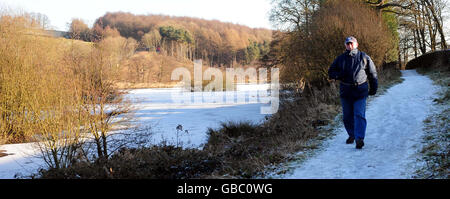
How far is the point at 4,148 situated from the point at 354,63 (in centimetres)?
1453

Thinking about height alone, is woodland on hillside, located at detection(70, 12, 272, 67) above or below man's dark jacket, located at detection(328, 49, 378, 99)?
above

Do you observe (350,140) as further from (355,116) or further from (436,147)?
(436,147)

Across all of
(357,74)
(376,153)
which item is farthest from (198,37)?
(376,153)

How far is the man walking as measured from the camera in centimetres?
515

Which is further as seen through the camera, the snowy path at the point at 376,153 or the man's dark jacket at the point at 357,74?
the man's dark jacket at the point at 357,74

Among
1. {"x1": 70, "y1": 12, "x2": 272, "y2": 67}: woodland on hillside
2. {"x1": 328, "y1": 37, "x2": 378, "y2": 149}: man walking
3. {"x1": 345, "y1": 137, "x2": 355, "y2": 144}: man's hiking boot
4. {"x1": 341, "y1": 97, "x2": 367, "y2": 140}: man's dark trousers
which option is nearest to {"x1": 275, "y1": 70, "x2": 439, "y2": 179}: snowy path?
{"x1": 345, "y1": 137, "x2": 355, "y2": 144}: man's hiking boot

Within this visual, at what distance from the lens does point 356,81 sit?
17.0ft

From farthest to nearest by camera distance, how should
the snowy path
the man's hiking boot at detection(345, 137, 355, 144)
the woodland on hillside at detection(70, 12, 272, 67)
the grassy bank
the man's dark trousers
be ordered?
the woodland on hillside at detection(70, 12, 272, 67)
the man's hiking boot at detection(345, 137, 355, 144)
the man's dark trousers
the snowy path
the grassy bank

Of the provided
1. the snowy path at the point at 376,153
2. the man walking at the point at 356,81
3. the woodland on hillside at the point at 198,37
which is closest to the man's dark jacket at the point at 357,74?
the man walking at the point at 356,81

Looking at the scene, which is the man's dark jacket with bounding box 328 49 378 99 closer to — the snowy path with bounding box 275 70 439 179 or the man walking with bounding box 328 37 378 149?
the man walking with bounding box 328 37 378 149

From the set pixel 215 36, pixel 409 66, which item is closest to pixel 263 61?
pixel 409 66

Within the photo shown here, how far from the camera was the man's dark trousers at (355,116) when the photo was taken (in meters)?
5.13

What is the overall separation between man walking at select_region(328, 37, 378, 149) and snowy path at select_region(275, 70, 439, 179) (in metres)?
0.44

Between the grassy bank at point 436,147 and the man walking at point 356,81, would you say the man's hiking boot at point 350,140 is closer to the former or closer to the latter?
the man walking at point 356,81
